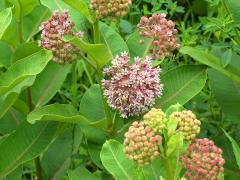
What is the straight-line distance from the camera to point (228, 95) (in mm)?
2793

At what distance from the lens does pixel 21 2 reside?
2764 mm

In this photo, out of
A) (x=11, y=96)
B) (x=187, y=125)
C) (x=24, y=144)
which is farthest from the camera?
(x=24, y=144)

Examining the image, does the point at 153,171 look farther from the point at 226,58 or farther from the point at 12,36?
the point at 12,36

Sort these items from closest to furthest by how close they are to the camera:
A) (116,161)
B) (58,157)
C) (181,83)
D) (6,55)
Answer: (116,161), (181,83), (6,55), (58,157)

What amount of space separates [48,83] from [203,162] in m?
1.22

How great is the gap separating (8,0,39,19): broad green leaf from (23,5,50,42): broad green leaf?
0.42 ft

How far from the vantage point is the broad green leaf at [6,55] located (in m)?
2.86

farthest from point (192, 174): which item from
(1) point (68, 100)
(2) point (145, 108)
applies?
(1) point (68, 100)

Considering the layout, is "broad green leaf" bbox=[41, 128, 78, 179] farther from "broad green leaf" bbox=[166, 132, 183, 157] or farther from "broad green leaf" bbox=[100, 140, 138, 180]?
"broad green leaf" bbox=[166, 132, 183, 157]

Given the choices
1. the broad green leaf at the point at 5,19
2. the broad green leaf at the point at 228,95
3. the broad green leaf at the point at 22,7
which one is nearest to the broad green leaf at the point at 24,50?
the broad green leaf at the point at 22,7

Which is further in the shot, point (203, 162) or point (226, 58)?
point (226, 58)

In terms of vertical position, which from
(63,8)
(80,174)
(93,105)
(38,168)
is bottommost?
(38,168)

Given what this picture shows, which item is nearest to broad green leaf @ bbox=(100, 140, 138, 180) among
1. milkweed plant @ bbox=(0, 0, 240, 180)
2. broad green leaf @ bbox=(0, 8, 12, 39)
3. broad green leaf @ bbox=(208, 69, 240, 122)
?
milkweed plant @ bbox=(0, 0, 240, 180)

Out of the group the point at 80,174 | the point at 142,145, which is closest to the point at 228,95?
the point at 80,174
